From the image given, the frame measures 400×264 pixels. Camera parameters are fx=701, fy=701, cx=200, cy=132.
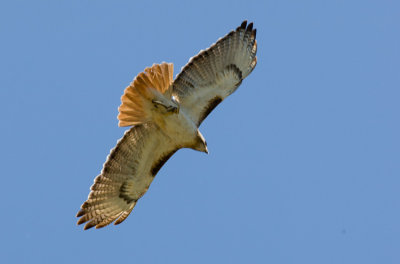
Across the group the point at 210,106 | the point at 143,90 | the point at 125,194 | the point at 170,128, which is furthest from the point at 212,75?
the point at 125,194

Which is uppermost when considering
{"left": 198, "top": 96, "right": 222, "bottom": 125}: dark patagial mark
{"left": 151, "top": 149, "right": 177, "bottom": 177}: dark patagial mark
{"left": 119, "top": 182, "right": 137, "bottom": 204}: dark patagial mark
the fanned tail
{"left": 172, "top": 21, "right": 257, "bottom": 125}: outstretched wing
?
{"left": 172, "top": 21, "right": 257, "bottom": 125}: outstretched wing

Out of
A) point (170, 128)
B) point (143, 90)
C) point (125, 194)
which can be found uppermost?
point (143, 90)

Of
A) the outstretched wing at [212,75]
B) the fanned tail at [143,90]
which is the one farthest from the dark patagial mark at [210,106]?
the fanned tail at [143,90]

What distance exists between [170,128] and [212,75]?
968 millimetres

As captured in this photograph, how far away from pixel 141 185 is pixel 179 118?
121cm

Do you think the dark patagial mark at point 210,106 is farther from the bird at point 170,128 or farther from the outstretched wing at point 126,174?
the outstretched wing at point 126,174

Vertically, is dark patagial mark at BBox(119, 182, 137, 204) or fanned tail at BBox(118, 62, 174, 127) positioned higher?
fanned tail at BBox(118, 62, 174, 127)

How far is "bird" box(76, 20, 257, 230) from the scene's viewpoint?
9.62m

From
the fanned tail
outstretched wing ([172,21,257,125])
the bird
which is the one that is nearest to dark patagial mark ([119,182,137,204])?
the bird

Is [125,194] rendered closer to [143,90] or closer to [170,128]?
[170,128]

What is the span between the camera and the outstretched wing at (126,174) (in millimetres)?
9750

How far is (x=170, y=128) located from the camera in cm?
958

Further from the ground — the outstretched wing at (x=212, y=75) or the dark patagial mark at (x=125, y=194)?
the outstretched wing at (x=212, y=75)

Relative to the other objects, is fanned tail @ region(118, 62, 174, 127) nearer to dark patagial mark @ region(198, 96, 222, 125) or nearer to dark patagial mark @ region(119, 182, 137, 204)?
dark patagial mark @ region(198, 96, 222, 125)
